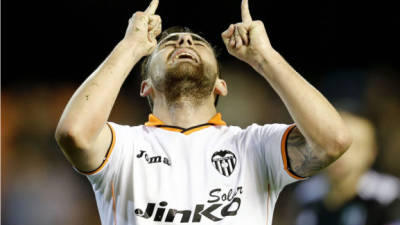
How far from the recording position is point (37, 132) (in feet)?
15.8

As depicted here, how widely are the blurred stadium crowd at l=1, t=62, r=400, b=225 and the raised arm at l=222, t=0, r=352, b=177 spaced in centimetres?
269

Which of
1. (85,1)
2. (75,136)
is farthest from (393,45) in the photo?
(75,136)

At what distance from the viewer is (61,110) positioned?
4977 millimetres

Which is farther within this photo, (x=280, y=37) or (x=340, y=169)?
(x=280, y=37)

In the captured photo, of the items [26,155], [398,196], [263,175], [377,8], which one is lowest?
[398,196]

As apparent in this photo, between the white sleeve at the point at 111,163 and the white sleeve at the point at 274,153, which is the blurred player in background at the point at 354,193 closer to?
the white sleeve at the point at 274,153

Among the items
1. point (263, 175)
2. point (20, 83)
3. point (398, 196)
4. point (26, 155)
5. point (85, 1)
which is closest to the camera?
point (263, 175)

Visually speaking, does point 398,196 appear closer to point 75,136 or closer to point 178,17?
point 178,17

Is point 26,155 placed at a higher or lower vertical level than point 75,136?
lower

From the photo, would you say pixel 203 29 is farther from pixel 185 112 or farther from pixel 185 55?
pixel 185 112

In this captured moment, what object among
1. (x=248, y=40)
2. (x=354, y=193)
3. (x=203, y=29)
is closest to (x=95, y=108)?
(x=248, y=40)

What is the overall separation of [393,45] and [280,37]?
133 centimetres

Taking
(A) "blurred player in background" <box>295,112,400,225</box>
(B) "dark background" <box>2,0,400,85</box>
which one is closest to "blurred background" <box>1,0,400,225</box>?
(B) "dark background" <box>2,0,400,85</box>

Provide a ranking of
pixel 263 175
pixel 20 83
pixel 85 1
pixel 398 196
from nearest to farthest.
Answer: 1. pixel 263 175
2. pixel 398 196
3. pixel 20 83
4. pixel 85 1
